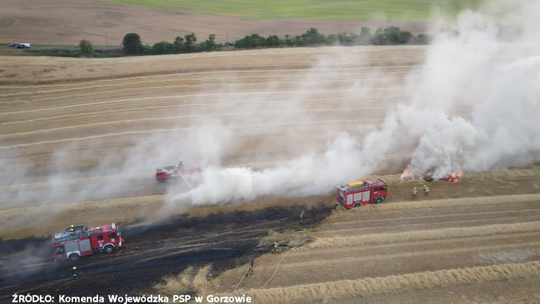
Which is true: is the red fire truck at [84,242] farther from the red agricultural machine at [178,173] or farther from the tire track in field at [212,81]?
the tire track in field at [212,81]

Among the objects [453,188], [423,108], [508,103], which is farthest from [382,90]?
[453,188]

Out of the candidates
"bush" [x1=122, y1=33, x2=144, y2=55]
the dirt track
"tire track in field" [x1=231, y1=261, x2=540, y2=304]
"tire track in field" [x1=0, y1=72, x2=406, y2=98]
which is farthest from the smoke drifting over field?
"bush" [x1=122, y1=33, x2=144, y2=55]

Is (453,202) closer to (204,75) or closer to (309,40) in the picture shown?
(204,75)

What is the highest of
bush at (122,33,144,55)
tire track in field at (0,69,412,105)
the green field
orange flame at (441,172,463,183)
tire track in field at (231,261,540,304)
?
the green field

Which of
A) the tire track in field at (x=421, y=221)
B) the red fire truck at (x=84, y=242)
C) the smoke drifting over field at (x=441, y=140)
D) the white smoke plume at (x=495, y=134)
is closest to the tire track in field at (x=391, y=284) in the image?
the tire track in field at (x=421, y=221)

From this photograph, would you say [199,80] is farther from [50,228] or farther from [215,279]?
[215,279]

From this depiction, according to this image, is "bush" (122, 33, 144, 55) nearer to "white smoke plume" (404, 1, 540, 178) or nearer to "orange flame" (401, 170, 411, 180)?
"white smoke plume" (404, 1, 540, 178)
